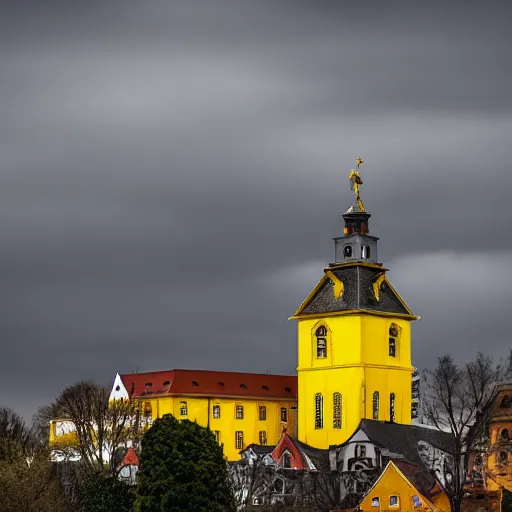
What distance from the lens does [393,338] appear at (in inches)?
4200

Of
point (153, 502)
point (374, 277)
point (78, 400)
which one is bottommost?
point (153, 502)

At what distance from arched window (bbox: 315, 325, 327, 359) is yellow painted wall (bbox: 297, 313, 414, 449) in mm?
252

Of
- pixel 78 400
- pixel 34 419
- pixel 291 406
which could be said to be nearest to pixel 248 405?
pixel 291 406

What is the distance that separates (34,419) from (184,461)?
289 ft

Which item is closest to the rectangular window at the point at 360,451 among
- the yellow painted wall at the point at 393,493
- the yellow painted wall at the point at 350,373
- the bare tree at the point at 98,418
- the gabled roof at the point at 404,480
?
the yellow painted wall at the point at 350,373

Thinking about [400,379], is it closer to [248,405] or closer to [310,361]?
[310,361]

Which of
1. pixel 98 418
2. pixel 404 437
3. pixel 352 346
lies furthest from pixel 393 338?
pixel 98 418

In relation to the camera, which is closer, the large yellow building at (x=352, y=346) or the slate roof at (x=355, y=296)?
the large yellow building at (x=352, y=346)

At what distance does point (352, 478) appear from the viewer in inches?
3834

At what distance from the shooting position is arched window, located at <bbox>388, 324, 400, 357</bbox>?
349ft

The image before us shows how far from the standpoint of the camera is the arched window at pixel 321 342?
10581cm

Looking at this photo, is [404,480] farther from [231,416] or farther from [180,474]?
[231,416]

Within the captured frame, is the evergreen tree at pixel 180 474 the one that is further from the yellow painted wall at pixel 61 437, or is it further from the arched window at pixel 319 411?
the yellow painted wall at pixel 61 437

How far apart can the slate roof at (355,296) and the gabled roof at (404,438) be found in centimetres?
840
